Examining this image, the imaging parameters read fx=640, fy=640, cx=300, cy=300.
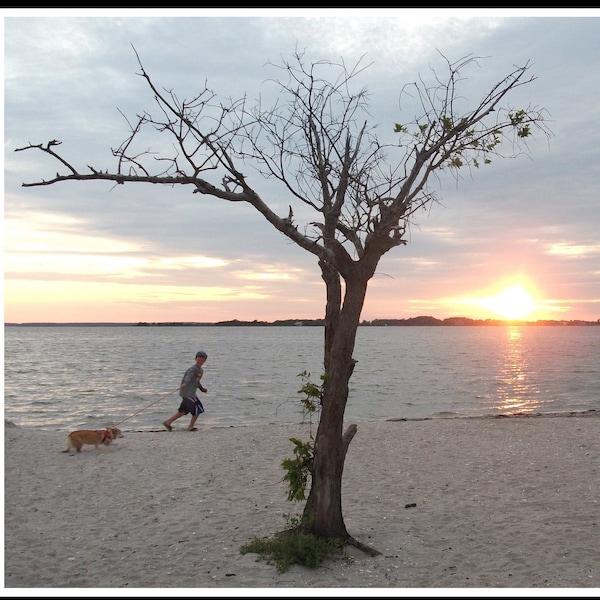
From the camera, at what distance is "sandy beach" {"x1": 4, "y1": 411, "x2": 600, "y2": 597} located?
20.1ft

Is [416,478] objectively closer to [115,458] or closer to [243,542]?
[243,542]

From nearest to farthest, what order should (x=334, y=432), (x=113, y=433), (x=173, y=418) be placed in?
(x=334, y=432), (x=113, y=433), (x=173, y=418)

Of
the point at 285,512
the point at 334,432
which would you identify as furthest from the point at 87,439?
the point at 334,432

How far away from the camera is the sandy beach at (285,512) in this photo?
613 cm

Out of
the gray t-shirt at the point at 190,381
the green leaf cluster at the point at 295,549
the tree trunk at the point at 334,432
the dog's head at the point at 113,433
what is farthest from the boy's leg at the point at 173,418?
the tree trunk at the point at 334,432

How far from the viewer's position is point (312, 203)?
712 centimetres

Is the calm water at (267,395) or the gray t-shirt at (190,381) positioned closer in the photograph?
the gray t-shirt at (190,381)

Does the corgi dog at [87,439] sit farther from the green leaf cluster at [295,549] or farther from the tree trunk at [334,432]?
the tree trunk at [334,432]

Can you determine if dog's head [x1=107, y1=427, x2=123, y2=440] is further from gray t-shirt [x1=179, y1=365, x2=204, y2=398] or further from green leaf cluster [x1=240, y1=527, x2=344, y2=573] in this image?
green leaf cluster [x1=240, y1=527, x2=344, y2=573]

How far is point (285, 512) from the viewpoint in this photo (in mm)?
8359

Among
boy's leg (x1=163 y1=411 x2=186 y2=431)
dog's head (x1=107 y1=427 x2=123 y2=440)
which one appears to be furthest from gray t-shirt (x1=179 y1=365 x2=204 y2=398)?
dog's head (x1=107 y1=427 x2=123 y2=440)

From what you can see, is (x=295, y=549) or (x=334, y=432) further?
(x=334, y=432)

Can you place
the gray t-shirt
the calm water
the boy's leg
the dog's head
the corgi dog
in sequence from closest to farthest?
the corgi dog < the dog's head < the gray t-shirt < the boy's leg < the calm water

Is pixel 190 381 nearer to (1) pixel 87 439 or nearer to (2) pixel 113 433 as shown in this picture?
(2) pixel 113 433
